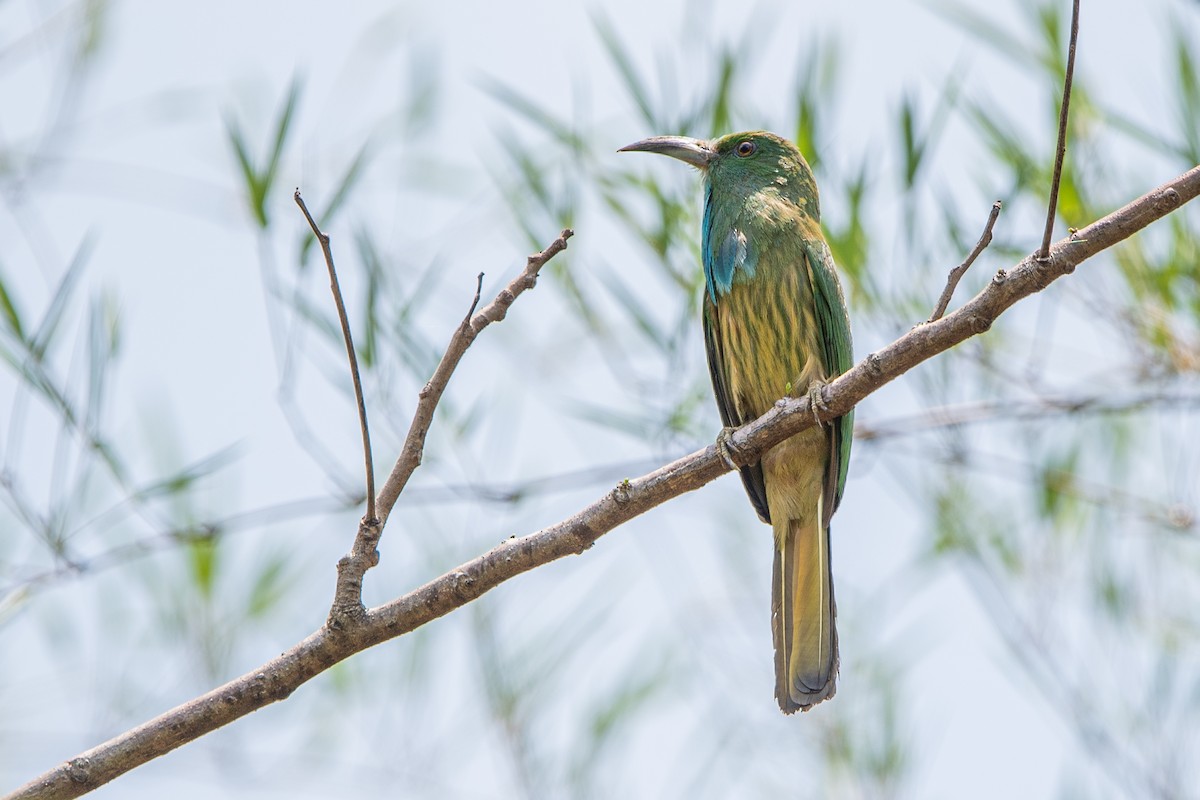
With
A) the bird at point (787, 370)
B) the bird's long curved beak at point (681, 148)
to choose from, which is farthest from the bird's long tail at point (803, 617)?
the bird's long curved beak at point (681, 148)

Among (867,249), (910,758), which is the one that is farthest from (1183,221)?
(910,758)

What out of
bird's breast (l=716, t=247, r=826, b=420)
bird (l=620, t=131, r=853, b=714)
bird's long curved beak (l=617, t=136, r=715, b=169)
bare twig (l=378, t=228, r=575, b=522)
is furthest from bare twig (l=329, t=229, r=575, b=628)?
bird's long curved beak (l=617, t=136, r=715, b=169)

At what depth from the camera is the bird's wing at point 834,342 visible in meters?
3.29

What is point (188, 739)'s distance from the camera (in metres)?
1.95

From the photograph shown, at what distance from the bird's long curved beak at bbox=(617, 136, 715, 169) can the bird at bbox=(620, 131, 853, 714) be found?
0.02 m

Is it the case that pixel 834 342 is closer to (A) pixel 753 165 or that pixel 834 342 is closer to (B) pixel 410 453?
(A) pixel 753 165

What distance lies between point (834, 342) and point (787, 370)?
0.44 ft

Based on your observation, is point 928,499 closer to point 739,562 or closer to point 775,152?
point 739,562

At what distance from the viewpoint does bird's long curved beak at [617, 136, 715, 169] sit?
3.68 meters

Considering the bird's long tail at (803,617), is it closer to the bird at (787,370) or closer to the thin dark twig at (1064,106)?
the bird at (787,370)

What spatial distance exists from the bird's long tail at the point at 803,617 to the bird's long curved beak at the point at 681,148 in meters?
1.10

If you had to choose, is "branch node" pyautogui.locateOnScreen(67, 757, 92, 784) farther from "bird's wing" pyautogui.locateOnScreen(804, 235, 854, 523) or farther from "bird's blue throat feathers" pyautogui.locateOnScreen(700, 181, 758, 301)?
"bird's blue throat feathers" pyautogui.locateOnScreen(700, 181, 758, 301)

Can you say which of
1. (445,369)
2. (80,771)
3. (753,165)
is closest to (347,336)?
(445,369)

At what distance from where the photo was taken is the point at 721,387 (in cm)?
351
